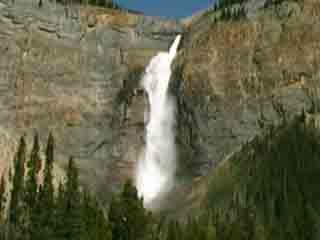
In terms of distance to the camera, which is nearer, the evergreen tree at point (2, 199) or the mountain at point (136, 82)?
the evergreen tree at point (2, 199)

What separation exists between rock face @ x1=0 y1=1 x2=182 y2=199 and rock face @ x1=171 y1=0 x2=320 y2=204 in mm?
7171

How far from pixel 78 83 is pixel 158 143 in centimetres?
1333

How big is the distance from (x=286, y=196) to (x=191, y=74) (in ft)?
68.8

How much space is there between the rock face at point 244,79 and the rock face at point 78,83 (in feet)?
23.5

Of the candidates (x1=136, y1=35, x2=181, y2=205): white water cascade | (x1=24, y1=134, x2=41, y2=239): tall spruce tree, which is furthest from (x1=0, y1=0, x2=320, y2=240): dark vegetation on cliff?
(x1=136, y1=35, x2=181, y2=205): white water cascade

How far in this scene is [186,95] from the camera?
266ft

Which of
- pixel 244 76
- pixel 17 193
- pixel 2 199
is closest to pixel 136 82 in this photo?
pixel 244 76

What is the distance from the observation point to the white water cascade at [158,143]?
81.4 m

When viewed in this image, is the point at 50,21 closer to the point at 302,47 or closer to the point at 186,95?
the point at 186,95

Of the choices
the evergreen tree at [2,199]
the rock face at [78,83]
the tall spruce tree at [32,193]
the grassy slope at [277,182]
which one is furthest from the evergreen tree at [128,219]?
the rock face at [78,83]

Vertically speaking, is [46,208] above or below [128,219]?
above

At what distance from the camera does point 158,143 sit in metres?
83.4

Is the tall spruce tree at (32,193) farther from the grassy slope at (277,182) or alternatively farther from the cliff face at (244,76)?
the cliff face at (244,76)

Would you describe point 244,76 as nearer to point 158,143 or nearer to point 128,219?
point 158,143
